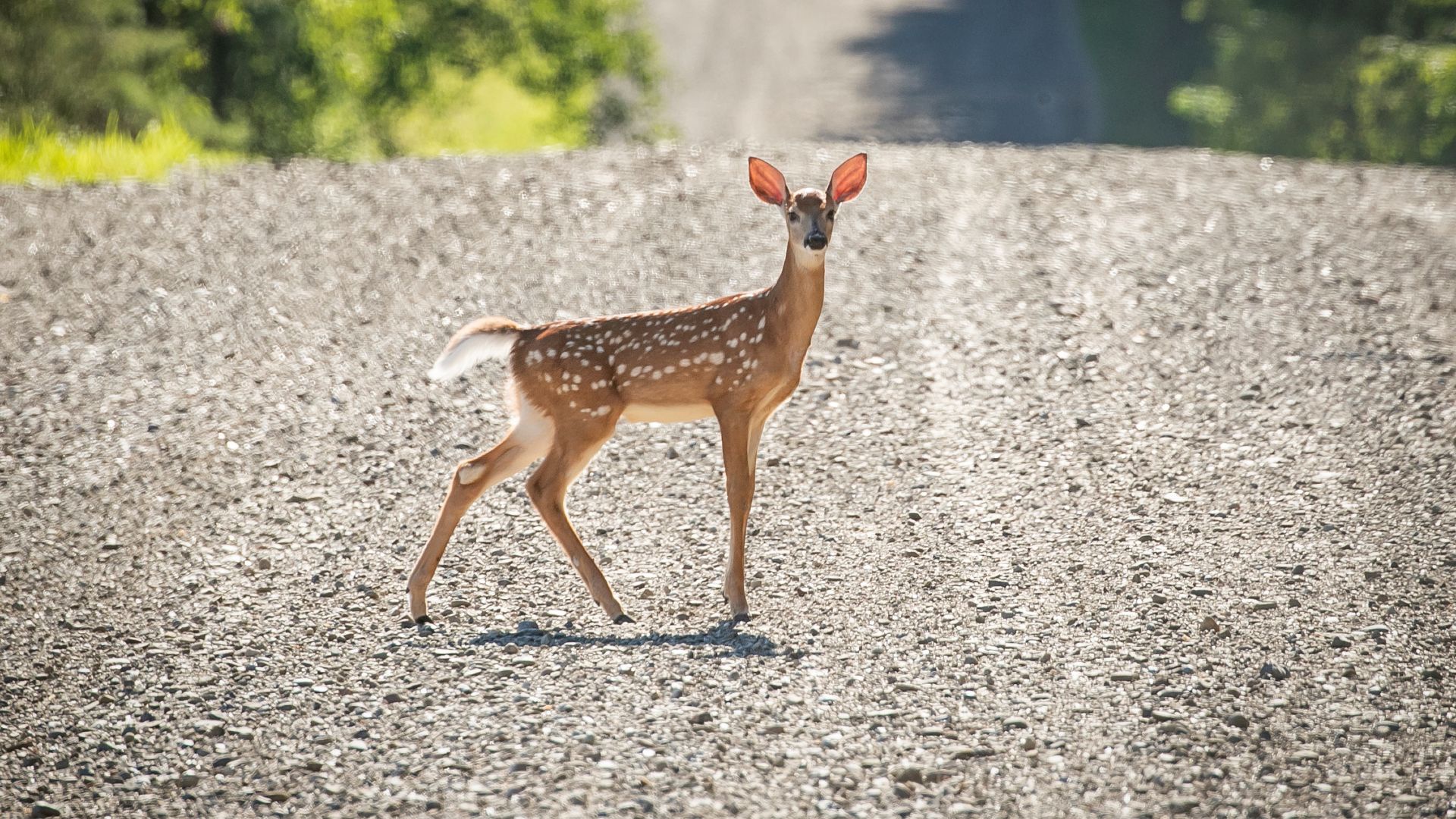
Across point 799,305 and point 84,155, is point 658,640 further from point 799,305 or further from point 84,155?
point 84,155

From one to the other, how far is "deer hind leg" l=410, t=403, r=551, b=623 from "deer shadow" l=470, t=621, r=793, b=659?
0.38m

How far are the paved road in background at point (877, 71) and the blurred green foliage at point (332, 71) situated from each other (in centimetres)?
185

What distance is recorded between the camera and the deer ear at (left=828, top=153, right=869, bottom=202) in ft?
20.4

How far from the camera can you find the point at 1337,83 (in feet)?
60.8

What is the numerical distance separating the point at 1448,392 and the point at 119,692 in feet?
24.2

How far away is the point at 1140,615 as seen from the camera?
19.7 feet

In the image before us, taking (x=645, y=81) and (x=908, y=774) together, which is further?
(x=645, y=81)

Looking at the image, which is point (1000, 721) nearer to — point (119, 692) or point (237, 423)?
point (119, 692)

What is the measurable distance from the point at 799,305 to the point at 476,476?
1530 mm

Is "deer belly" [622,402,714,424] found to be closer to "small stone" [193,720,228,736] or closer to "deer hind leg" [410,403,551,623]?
"deer hind leg" [410,403,551,623]

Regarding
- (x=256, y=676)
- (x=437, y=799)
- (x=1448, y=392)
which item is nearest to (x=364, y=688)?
(x=256, y=676)

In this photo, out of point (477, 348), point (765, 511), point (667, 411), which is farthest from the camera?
point (765, 511)

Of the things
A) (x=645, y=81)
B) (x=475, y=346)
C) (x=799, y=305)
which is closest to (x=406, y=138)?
(x=645, y=81)

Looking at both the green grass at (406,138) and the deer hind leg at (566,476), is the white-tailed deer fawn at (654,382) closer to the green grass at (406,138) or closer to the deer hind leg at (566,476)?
the deer hind leg at (566,476)
